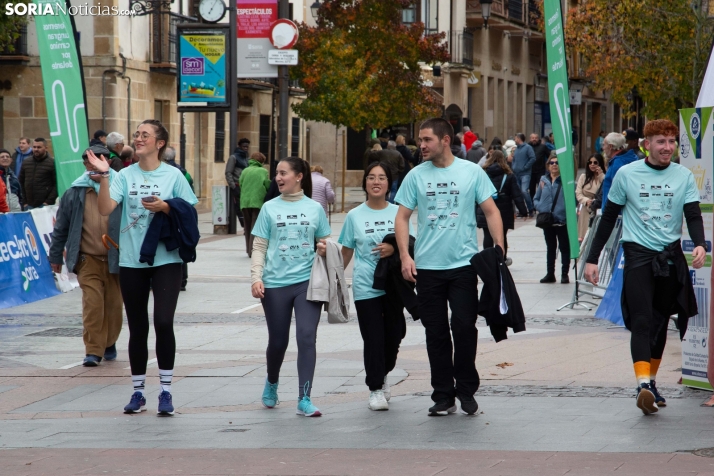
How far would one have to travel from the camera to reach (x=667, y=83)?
106ft

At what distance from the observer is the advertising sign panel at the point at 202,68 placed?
73.2 feet

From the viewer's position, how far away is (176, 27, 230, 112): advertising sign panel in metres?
22.3

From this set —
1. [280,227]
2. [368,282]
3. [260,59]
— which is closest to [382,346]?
[368,282]

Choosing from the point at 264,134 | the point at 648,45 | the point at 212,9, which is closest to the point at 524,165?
the point at 648,45

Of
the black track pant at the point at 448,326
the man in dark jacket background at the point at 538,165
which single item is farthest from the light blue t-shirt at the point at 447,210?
the man in dark jacket background at the point at 538,165

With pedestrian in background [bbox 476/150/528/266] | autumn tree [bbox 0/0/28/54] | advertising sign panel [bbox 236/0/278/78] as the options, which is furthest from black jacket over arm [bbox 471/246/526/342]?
autumn tree [bbox 0/0/28/54]

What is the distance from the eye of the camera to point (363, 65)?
31.0 metres

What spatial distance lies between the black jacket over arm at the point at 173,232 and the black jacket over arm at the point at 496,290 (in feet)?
5.68

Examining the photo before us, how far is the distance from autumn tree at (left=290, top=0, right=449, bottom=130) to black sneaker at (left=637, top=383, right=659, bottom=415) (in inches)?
922

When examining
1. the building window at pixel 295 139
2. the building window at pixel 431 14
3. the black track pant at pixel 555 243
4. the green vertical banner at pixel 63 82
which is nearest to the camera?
the green vertical banner at pixel 63 82

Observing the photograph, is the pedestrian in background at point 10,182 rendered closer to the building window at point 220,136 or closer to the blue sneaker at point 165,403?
the blue sneaker at point 165,403

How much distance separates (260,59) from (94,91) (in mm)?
7243

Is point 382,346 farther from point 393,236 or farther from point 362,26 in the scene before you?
point 362,26

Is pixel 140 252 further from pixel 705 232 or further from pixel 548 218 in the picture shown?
pixel 548 218
